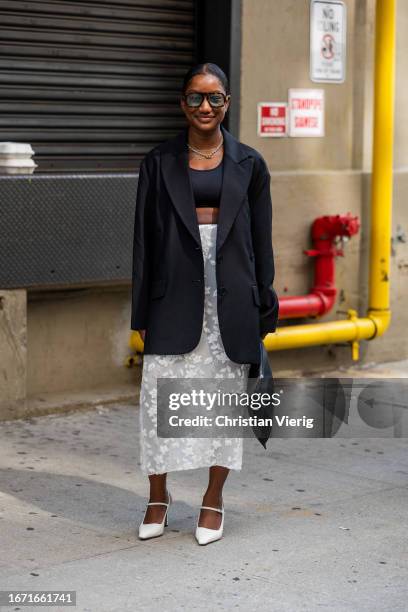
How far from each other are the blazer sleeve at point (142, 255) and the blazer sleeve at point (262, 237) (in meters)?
0.44

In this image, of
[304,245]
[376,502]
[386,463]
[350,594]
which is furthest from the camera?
[304,245]

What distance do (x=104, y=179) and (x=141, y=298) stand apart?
2.61 metres

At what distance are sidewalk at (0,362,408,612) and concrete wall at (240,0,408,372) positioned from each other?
2.04m

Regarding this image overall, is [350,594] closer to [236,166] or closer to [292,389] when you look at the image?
[236,166]

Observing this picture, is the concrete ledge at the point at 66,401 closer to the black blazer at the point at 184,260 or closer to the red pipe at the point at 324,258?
the red pipe at the point at 324,258

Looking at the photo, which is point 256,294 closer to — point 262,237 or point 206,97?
point 262,237

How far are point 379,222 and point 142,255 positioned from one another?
4267 mm

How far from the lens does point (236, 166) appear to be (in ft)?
17.9

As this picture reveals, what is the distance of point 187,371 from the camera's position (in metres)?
5.44

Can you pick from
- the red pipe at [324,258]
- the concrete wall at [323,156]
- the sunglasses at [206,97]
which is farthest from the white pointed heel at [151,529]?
the concrete wall at [323,156]

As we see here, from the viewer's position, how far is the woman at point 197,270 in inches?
212

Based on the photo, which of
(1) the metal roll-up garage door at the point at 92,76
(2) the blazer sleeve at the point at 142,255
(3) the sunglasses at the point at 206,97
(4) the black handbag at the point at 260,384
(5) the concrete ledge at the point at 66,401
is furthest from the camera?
(1) the metal roll-up garage door at the point at 92,76

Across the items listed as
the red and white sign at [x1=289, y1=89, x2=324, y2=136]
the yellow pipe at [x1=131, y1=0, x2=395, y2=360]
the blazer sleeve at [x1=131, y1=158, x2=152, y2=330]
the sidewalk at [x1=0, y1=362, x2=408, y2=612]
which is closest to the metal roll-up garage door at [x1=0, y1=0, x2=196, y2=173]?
the red and white sign at [x1=289, y1=89, x2=324, y2=136]

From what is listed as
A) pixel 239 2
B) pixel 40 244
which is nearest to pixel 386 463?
pixel 40 244
